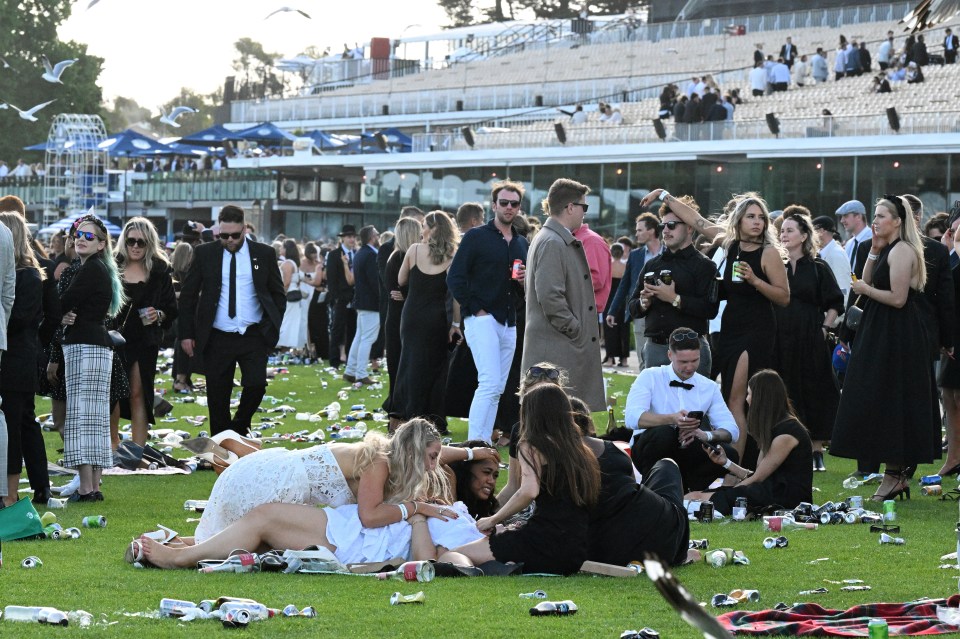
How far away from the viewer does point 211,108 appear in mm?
119250

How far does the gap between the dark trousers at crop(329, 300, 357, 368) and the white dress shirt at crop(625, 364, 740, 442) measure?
39.7 feet

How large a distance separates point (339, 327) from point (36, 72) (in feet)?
205

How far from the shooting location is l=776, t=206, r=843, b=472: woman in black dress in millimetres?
10945

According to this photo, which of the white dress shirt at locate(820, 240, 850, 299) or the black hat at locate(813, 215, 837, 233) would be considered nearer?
the white dress shirt at locate(820, 240, 850, 299)

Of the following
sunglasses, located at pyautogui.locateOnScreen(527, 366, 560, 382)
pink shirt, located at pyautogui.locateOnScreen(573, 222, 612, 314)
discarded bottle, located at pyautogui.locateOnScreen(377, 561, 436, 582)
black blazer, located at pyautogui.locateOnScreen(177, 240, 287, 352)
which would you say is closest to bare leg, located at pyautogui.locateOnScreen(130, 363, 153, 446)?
black blazer, located at pyautogui.locateOnScreen(177, 240, 287, 352)

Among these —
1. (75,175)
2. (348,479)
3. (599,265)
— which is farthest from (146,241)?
(75,175)

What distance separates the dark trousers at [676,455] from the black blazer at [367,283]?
919 cm

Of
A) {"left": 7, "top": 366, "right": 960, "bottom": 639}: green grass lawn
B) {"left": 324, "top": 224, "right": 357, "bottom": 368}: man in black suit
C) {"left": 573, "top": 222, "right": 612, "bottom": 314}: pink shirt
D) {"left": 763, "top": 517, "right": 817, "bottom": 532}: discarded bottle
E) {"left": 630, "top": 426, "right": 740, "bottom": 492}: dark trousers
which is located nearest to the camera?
{"left": 7, "top": 366, "right": 960, "bottom": 639}: green grass lawn

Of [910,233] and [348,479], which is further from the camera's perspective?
[910,233]

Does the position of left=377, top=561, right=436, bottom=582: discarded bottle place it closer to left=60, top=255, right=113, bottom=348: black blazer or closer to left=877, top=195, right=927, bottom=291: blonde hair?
left=60, top=255, right=113, bottom=348: black blazer

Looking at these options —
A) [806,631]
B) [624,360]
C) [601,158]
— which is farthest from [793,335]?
[601,158]

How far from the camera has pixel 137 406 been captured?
11578 mm

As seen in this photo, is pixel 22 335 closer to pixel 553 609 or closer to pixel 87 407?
pixel 87 407

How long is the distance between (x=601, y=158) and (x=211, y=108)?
3389 inches
